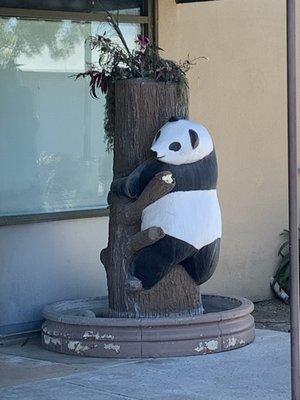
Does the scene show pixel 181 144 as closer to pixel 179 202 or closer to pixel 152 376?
pixel 179 202

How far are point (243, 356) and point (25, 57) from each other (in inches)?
125

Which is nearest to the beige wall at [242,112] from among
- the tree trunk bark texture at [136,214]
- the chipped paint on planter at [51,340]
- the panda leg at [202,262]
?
the tree trunk bark texture at [136,214]

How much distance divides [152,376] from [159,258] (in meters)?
1.10

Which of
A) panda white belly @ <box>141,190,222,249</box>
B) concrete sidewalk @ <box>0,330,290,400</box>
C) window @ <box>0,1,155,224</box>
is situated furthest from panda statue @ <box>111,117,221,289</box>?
window @ <box>0,1,155,224</box>

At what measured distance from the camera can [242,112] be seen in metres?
10.6

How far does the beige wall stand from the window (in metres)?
0.79

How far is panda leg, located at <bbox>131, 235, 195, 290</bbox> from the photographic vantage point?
799cm

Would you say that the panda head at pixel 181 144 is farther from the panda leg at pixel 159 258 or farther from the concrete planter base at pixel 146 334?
the concrete planter base at pixel 146 334

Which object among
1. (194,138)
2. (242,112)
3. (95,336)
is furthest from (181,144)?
(242,112)

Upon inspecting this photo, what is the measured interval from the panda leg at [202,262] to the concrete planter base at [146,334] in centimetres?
32

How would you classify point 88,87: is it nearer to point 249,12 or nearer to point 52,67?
point 52,67

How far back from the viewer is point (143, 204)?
803 cm

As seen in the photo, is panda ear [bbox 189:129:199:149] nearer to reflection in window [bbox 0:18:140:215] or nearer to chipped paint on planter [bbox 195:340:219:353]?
chipped paint on planter [bbox 195:340:219:353]

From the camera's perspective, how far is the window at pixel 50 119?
29.0ft
